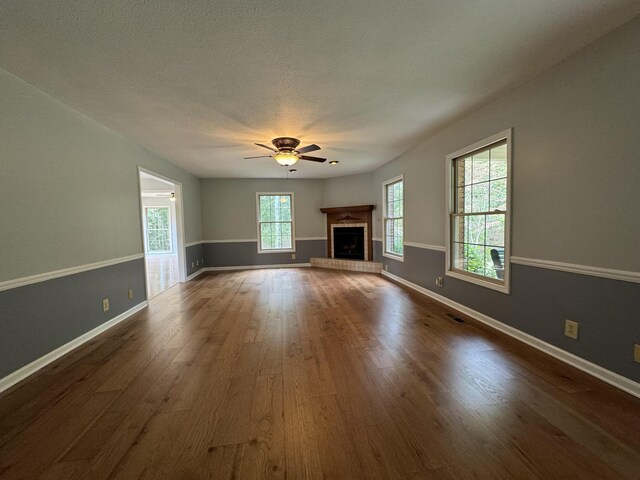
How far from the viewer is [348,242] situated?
7141 millimetres

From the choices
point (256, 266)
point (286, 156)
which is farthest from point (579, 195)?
point (256, 266)

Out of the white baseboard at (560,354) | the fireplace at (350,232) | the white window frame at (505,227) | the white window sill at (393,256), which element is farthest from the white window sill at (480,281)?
the fireplace at (350,232)

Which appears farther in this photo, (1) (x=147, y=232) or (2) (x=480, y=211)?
(1) (x=147, y=232)

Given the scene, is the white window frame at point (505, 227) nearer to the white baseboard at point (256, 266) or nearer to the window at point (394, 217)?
the window at point (394, 217)

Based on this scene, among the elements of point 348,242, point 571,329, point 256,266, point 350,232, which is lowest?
point 256,266

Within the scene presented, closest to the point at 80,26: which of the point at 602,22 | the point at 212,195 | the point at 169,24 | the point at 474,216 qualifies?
the point at 169,24

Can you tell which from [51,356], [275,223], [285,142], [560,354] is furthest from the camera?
[275,223]

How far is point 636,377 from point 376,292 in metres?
3.00

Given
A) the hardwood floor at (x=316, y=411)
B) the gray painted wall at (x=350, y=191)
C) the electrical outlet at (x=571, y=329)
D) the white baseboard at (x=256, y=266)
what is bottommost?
the hardwood floor at (x=316, y=411)

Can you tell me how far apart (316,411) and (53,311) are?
8.44 feet

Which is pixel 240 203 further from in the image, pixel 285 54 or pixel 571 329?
pixel 571 329

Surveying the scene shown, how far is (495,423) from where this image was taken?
1.54 metres

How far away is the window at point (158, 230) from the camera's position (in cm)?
1039

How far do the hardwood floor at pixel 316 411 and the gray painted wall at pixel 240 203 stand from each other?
433cm
